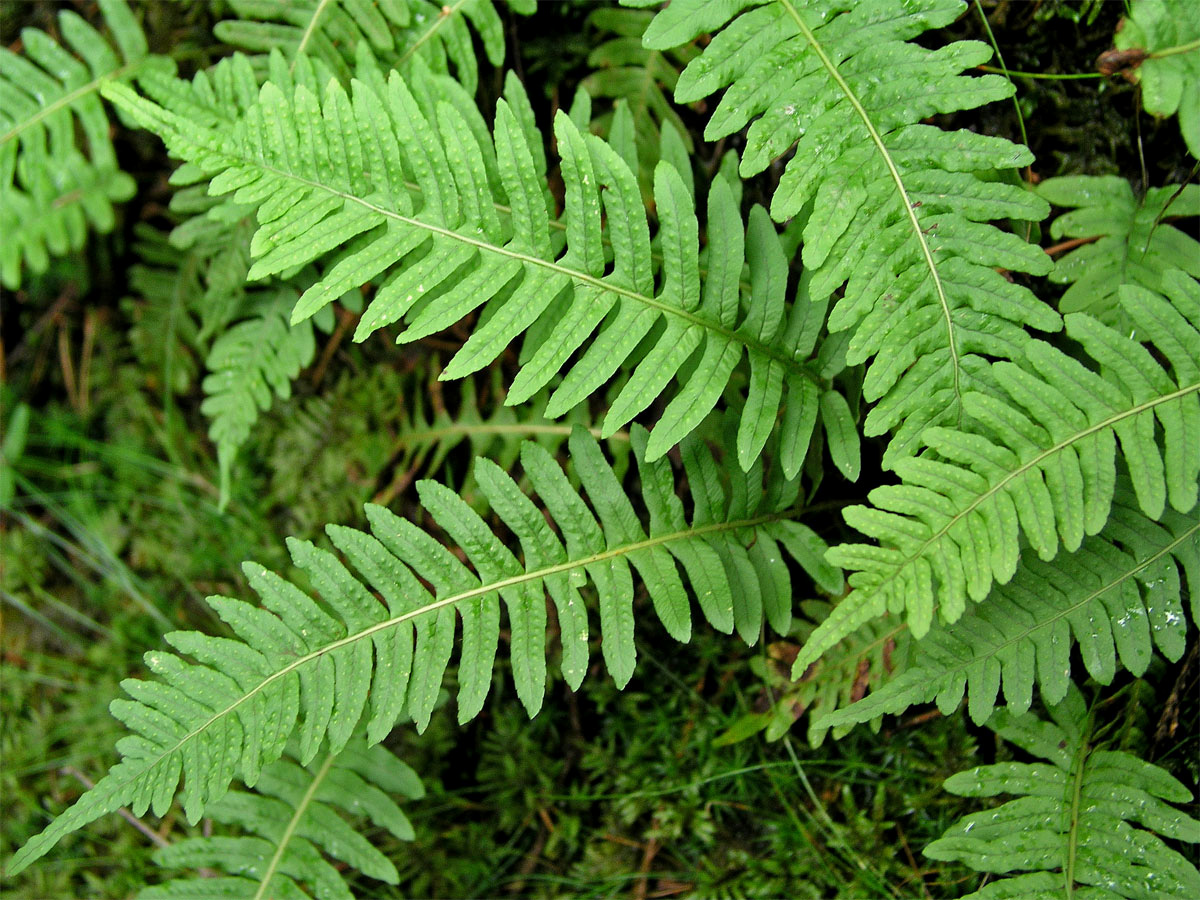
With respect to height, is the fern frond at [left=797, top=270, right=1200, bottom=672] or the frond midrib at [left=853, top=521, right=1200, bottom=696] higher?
the fern frond at [left=797, top=270, right=1200, bottom=672]

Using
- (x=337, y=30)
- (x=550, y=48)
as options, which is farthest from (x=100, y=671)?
(x=550, y=48)

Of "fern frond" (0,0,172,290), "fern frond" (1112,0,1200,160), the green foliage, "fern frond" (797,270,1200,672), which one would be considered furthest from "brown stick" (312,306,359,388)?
"fern frond" (1112,0,1200,160)

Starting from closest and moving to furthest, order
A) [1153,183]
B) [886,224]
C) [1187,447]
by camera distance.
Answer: [1187,447] → [886,224] → [1153,183]

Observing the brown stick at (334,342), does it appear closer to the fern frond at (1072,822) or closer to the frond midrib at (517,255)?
the frond midrib at (517,255)

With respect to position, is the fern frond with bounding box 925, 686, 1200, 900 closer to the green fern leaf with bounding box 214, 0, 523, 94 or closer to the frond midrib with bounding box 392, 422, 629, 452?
the frond midrib with bounding box 392, 422, 629, 452

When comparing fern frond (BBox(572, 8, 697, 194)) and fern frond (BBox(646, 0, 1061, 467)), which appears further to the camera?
fern frond (BBox(572, 8, 697, 194))

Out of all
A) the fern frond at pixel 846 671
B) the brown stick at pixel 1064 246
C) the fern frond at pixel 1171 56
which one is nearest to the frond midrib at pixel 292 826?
the fern frond at pixel 846 671

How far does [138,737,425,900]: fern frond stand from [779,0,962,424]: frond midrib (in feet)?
6.22

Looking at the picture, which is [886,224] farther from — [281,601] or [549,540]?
[281,601]

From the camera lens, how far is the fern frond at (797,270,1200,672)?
1665 mm

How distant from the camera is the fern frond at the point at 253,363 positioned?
9.27 feet

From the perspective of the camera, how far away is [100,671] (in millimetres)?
3482

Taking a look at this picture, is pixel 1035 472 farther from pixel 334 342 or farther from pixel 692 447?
pixel 334 342

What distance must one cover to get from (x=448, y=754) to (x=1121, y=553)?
219 centimetres
